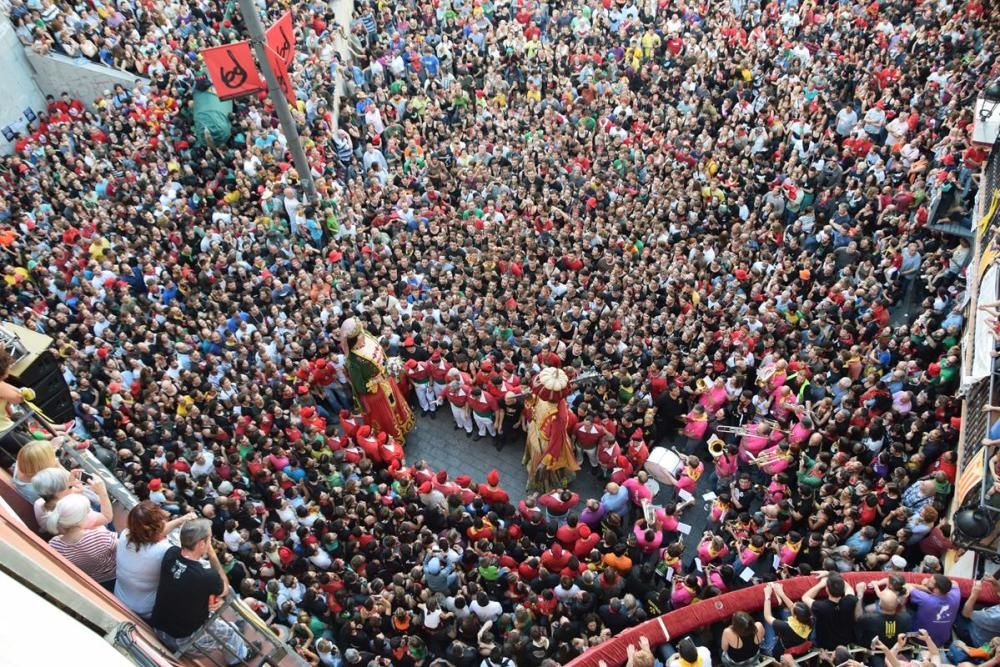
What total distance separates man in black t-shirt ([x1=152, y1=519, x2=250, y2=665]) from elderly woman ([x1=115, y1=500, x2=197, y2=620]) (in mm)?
112

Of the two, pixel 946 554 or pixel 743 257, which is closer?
pixel 946 554

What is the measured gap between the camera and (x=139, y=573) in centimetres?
649

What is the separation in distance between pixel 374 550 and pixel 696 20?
17.5 meters

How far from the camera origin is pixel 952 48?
1870cm

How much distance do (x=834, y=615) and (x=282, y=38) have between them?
13.6 m

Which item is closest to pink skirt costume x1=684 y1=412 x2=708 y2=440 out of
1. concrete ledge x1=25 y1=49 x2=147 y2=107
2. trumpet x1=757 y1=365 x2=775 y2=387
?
trumpet x1=757 y1=365 x2=775 y2=387

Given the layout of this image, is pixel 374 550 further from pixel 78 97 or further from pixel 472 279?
pixel 78 97

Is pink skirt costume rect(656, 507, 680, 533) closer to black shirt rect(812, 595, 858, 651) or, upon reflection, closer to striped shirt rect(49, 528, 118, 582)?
black shirt rect(812, 595, 858, 651)

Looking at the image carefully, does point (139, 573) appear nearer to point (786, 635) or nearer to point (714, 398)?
point (786, 635)

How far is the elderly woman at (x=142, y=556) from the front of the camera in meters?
6.30

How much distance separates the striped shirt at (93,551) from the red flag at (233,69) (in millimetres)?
11162

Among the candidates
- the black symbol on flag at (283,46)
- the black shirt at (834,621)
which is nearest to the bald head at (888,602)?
the black shirt at (834,621)

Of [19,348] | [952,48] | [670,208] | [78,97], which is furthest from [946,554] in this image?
[78,97]

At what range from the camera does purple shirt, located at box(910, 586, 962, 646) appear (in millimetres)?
8344
